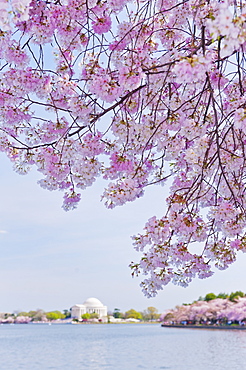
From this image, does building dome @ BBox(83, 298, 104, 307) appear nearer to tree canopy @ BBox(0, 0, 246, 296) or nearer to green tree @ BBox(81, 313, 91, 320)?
green tree @ BBox(81, 313, 91, 320)

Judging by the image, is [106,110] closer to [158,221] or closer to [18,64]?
[18,64]

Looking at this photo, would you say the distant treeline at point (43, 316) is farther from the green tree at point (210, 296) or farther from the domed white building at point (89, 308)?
the green tree at point (210, 296)

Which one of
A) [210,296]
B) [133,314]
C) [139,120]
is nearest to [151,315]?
[133,314]

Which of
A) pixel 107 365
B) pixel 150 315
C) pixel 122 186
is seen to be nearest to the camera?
pixel 122 186

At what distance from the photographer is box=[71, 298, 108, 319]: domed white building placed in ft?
334

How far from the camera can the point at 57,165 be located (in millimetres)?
4297

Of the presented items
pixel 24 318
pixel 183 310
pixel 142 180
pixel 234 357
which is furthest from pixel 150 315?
pixel 142 180

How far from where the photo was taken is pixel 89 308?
4058 inches

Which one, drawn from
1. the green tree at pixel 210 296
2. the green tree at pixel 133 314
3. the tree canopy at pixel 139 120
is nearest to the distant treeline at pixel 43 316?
the green tree at pixel 133 314

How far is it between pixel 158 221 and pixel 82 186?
3.10ft

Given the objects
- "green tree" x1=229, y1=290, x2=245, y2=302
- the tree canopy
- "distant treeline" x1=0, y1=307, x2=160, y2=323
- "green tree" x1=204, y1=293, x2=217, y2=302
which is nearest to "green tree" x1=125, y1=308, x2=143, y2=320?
"distant treeline" x1=0, y1=307, x2=160, y2=323

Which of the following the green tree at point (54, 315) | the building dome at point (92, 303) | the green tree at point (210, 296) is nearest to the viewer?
the green tree at point (210, 296)

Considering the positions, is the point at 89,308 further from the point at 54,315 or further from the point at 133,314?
the point at 54,315

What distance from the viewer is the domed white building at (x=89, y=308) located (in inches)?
4013
